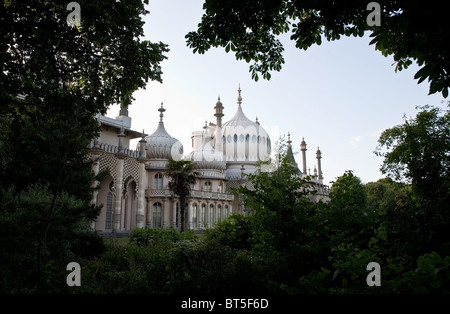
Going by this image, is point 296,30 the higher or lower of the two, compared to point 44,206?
higher

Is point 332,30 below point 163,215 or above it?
above

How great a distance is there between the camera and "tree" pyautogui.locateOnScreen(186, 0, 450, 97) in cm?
393

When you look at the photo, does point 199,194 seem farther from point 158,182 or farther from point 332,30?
point 332,30

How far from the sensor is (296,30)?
21.6ft

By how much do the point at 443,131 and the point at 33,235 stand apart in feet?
100

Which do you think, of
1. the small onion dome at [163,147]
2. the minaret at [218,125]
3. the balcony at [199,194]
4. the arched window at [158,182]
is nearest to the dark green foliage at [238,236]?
the balcony at [199,194]

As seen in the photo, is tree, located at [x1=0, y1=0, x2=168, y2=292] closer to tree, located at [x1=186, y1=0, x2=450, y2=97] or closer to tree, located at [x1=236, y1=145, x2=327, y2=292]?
tree, located at [x1=186, y1=0, x2=450, y2=97]

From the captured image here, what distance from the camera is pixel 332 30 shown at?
6316mm

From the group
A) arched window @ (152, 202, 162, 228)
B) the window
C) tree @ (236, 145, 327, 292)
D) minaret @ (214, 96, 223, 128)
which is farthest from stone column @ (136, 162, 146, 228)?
minaret @ (214, 96, 223, 128)

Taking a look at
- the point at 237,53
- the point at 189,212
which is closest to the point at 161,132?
the point at 189,212

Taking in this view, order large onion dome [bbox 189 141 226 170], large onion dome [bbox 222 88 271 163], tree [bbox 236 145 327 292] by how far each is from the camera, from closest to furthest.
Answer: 1. tree [bbox 236 145 327 292]
2. large onion dome [bbox 189 141 226 170]
3. large onion dome [bbox 222 88 271 163]

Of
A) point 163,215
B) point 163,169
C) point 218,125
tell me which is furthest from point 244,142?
point 163,215
